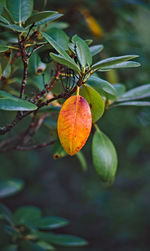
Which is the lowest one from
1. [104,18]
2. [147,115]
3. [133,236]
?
[133,236]

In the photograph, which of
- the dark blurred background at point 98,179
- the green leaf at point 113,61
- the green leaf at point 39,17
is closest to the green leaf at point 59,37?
the green leaf at point 39,17

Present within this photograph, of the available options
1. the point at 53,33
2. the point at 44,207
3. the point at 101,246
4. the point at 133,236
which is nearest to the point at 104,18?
the point at 53,33

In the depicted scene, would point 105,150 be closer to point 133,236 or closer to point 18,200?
point 133,236

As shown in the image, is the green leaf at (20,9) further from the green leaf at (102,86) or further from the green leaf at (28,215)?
the green leaf at (28,215)

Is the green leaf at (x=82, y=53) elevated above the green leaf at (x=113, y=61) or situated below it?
above

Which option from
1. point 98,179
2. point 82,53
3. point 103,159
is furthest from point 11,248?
point 98,179

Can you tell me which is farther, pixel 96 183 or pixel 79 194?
pixel 79 194
